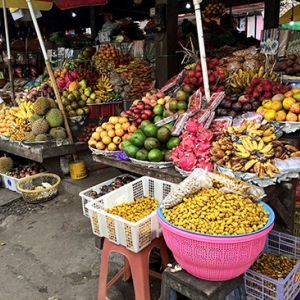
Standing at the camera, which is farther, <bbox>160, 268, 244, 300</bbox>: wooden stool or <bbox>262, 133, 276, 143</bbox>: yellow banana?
<bbox>262, 133, 276, 143</bbox>: yellow banana

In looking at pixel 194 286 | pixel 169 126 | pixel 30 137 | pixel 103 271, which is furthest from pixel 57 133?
pixel 194 286

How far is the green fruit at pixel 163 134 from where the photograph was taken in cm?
297

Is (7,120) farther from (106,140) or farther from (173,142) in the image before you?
(173,142)

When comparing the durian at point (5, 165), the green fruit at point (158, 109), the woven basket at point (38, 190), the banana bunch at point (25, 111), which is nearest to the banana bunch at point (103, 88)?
the banana bunch at point (25, 111)

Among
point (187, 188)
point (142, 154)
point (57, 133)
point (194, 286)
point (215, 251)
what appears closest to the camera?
point (215, 251)

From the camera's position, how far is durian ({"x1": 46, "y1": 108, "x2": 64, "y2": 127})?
15.2 ft

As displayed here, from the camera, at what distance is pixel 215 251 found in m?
1.53

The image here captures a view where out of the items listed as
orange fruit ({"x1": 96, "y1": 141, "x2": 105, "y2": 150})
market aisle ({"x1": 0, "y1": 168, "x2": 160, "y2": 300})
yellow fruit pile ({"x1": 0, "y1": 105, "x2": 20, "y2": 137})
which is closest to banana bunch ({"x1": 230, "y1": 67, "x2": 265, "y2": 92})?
orange fruit ({"x1": 96, "y1": 141, "x2": 105, "y2": 150})

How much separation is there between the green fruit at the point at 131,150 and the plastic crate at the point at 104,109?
2303mm

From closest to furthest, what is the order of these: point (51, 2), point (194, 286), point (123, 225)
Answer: point (194, 286)
point (123, 225)
point (51, 2)

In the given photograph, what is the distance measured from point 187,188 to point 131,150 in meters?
1.22

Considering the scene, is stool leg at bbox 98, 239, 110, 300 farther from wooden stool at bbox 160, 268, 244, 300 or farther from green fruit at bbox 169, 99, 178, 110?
green fruit at bbox 169, 99, 178, 110

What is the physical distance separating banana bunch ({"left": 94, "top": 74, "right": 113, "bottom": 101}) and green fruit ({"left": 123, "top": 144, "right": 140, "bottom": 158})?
2.52m

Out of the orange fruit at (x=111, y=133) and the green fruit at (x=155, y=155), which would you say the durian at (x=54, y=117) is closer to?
the orange fruit at (x=111, y=133)
